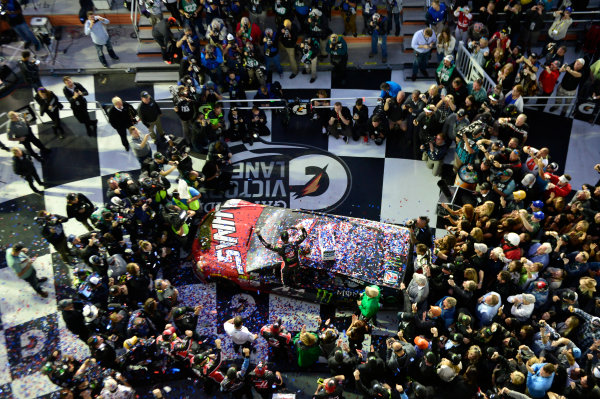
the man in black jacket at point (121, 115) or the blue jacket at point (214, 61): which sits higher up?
the blue jacket at point (214, 61)

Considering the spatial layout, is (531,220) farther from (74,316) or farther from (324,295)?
(74,316)

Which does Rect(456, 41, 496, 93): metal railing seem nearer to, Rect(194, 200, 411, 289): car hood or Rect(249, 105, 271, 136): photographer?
Rect(194, 200, 411, 289): car hood

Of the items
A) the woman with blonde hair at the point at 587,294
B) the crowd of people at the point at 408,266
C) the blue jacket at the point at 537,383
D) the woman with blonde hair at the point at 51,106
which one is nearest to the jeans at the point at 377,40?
the crowd of people at the point at 408,266

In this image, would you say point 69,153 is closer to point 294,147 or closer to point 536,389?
point 294,147

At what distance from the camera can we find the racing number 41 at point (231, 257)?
8.64 metres

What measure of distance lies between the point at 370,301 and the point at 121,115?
6.60 metres

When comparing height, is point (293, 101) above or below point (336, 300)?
above

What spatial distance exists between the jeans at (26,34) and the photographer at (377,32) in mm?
8990

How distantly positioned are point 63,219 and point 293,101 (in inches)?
234

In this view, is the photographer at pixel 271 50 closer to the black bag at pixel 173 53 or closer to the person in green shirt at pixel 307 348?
the black bag at pixel 173 53

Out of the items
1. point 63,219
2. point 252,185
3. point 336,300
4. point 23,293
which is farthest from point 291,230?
point 23,293

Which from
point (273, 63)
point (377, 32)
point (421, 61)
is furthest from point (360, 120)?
point (273, 63)

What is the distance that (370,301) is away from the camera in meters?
7.75

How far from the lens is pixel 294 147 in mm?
11562
